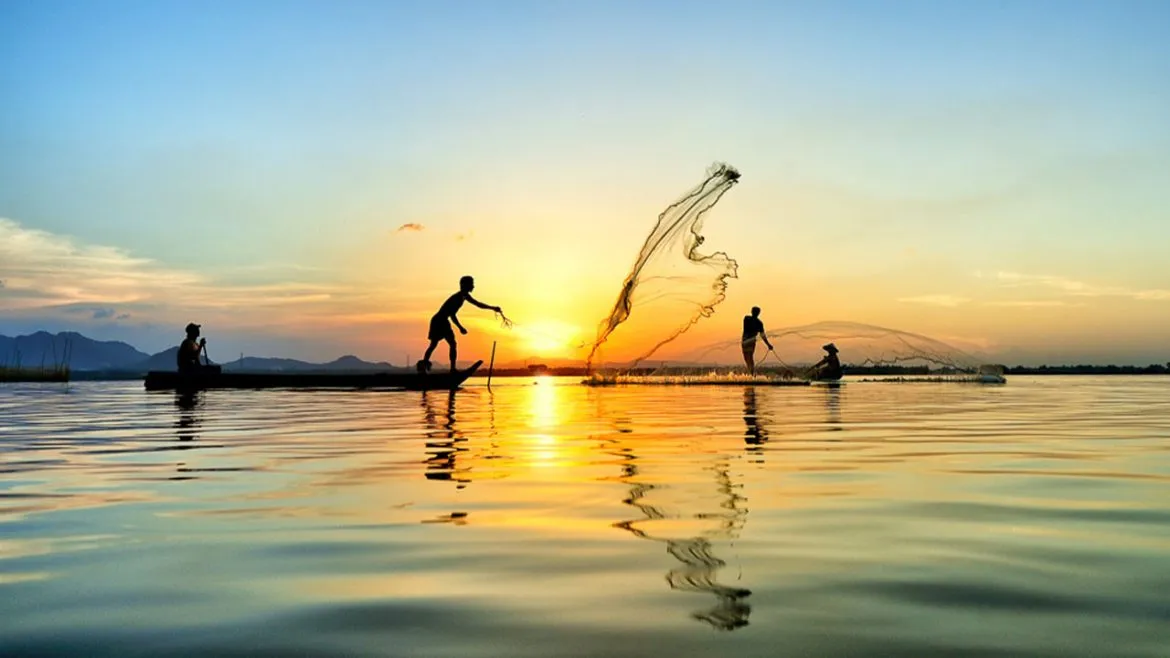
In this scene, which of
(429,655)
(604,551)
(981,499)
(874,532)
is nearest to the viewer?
(429,655)

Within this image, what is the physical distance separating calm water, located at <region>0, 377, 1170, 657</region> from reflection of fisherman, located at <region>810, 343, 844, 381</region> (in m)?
28.6

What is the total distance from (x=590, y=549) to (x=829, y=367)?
38.0 m

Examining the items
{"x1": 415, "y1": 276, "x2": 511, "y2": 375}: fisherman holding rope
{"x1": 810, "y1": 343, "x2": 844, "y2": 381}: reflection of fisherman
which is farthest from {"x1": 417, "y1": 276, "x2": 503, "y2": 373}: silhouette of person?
{"x1": 810, "y1": 343, "x2": 844, "y2": 381}: reflection of fisherman

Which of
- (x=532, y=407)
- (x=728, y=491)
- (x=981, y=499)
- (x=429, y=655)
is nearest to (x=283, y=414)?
(x=532, y=407)

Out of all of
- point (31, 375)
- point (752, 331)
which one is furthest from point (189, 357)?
point (31, 375)

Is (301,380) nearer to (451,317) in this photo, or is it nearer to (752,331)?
(451,317)

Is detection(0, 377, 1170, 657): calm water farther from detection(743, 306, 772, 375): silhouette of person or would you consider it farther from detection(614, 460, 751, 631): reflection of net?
detection(743, 306, 772, 375): silhouette of person

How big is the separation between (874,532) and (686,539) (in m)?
1.30

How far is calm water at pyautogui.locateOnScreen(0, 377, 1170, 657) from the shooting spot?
382 cm

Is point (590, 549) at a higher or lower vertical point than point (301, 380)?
lower

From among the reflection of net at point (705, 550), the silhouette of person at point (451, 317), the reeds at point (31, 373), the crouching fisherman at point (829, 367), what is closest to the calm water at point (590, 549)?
the reflection of net at point (705, 550)

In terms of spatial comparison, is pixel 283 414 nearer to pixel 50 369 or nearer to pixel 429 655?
pixel 429 655

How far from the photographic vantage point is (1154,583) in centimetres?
467

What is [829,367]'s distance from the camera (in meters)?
42.0
